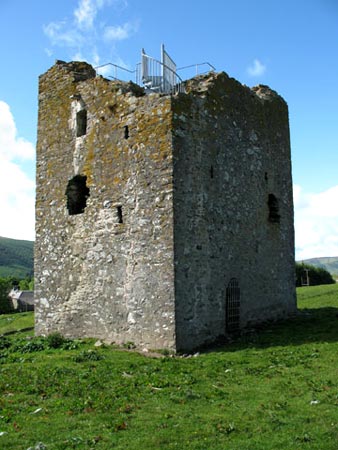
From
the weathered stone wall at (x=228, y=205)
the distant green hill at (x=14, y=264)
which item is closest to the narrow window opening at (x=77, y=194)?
the weathered stone wall at (x=228, y=205)

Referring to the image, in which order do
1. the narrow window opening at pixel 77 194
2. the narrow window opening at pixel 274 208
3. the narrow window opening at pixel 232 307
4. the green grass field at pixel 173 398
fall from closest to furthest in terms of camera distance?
the green grass field at pixel 173 398
the narrow window opening at pixel 232 307
the narrow window opening at pixel 77 194
the narrow window opening at pixel 274 208

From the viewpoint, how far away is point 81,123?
16797 mm

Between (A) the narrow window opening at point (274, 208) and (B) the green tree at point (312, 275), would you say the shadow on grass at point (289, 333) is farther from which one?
(B) the green tree at point (312, 275)

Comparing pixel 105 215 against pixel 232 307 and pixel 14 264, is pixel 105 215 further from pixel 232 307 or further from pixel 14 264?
pixel 14 264

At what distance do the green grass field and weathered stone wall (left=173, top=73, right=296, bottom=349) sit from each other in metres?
2.03

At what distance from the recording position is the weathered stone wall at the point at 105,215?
13.6 metres

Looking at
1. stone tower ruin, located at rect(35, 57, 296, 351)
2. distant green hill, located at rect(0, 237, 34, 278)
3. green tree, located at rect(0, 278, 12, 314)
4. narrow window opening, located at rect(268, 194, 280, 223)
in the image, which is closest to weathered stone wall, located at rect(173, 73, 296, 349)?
stone tower ruin, located at rect(35, 57, 296, 351)

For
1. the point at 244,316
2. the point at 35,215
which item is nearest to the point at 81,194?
the point at 35,215

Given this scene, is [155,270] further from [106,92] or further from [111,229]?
[106,92]

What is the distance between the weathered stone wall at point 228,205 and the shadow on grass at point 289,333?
22.2 inches

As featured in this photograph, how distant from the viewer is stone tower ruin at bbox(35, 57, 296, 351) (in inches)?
534

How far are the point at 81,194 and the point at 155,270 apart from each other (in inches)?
202

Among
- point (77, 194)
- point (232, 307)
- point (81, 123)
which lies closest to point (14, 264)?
point (77, 194)

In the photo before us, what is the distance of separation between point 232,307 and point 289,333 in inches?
81.7
